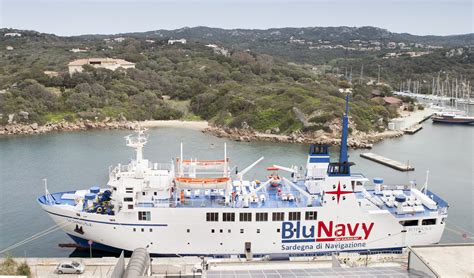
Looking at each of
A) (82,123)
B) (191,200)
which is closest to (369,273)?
(191,200)

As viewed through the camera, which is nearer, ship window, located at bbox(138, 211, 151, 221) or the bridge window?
ship window, located at bbox(138, 211, 151, 221)

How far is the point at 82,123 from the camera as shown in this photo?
5428 cm

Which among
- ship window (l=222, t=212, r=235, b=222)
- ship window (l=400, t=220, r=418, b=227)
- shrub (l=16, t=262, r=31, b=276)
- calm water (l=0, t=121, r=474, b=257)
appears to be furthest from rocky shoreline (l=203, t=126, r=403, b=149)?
shrub (l=16, t=262, r=31, b=276)

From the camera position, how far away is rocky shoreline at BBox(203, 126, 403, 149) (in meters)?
46.4

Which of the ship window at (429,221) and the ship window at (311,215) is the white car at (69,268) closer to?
the ship window at (311,215)

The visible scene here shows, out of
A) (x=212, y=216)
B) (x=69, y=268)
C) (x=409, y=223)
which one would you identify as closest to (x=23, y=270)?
(x=69, y=268)

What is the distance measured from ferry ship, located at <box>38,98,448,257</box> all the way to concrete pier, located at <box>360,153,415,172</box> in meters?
18.2

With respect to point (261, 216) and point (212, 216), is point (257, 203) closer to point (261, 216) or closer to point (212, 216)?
point (261, 216)

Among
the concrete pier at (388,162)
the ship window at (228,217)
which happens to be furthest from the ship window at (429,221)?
the concrete pier at (388,162)

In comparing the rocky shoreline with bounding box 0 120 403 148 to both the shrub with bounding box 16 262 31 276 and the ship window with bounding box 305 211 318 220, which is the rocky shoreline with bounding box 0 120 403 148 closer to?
the ship window with bounding box 305 211 318 220

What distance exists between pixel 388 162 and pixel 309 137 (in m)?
10.7

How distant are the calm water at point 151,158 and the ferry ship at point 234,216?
12.0ft

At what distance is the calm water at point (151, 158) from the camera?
23719 millimetres

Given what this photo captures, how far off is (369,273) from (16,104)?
2126 inches
